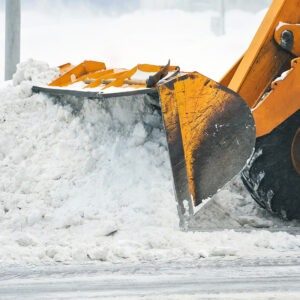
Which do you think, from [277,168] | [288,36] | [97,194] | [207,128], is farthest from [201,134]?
[97,194]

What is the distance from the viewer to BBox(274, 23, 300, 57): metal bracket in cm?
337

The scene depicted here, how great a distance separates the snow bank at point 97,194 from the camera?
2.97 meters

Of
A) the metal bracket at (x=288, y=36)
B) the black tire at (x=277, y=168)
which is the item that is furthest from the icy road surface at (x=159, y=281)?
the metal bracket at (x=288, y=36)

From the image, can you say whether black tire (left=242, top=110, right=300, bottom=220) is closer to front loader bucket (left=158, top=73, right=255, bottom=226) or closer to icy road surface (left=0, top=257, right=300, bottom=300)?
front loader bucket (left=158, top=73, right=255, bottom=226)

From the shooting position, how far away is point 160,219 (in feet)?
11.1

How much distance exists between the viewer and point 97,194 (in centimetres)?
376

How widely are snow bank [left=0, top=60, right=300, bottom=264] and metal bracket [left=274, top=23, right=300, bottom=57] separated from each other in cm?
121

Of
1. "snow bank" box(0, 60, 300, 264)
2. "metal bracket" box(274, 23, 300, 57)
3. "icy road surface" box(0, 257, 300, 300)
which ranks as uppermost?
"metal bracket" box(274, 23, 300, 57)

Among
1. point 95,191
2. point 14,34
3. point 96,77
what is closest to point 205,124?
point 95,191

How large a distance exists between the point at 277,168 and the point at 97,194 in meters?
1.37

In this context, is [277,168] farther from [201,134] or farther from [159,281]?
[159,281]

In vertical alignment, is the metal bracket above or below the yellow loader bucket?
above

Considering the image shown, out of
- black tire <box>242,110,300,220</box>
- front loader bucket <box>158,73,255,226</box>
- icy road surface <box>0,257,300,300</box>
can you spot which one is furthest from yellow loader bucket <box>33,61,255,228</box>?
icy road surface <box>0,257,300,300</box>

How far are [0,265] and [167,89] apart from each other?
149 centimetres
